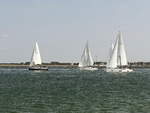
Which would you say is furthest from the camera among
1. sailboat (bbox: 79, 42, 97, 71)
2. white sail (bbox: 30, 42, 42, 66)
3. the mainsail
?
sailboat (bbox: 79, 42, 97, 71)

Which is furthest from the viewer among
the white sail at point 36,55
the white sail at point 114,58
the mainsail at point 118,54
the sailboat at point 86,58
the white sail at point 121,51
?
the sailboat at point 86,58

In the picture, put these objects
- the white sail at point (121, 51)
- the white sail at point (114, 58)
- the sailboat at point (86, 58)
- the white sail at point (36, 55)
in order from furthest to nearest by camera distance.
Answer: the sailboat at point (86, 58)
the white sail at point (36, 55)
the white sail at point (114, 58)
the white sail at point (121, 51)

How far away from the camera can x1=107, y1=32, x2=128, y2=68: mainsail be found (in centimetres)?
12388

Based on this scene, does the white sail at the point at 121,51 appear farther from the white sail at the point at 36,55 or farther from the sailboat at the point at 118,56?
the white sail at the point at 36,55

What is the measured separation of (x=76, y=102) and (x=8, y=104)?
7.16 m

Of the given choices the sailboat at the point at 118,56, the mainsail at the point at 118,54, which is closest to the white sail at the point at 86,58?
the sailboat at the point at 118,56

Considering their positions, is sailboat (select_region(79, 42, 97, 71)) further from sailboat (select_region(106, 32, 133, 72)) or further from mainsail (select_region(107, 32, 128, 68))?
mainsail (select_region(107, 32, 128, 68))

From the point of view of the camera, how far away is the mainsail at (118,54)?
124m

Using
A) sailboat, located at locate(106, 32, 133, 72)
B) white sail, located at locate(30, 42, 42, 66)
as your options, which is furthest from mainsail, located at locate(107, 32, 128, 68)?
white sail, located at locate(30, 42, 42, 66)

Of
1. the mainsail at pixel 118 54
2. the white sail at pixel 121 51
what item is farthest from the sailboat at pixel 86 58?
the white sail at pixel 121 51

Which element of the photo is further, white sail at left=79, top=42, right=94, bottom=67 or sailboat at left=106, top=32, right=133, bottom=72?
white sail at left=79, top=42, right=94, bottom=67

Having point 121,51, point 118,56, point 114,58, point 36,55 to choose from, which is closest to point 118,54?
point 118,56

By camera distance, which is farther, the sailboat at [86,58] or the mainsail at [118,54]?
the sailboat at [86,58]

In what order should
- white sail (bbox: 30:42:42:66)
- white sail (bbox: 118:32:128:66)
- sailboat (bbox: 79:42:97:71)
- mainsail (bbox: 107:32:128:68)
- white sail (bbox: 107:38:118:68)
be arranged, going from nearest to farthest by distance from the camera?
1. white sail (bbox: 118:32:128:66)
2. mainsail (bbox: 107:32:128:68)
3. white sail (bbox: 107:38:118:68)
4. white sail (bbox: 30:42:42:66)
5. sailboat (bbox: 79:42:97:71)
